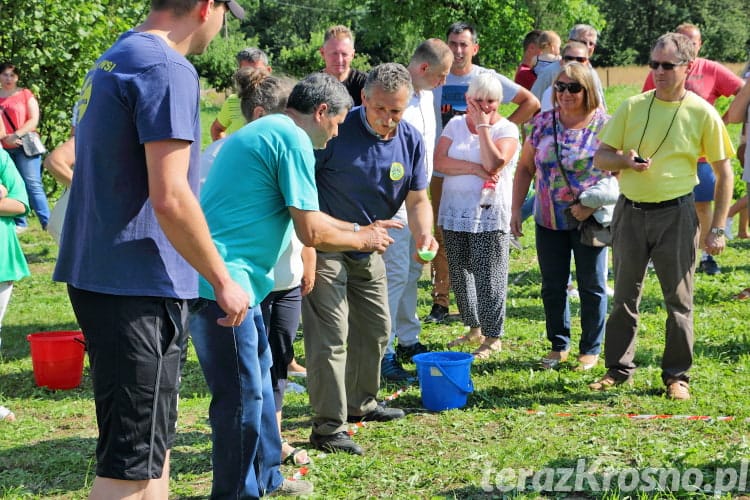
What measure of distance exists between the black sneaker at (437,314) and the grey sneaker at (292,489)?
3659 mm

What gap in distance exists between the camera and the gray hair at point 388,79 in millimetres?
4898

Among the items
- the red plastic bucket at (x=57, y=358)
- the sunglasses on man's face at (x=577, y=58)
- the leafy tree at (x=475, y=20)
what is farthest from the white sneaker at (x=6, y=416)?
the leafy tree at (x=475, y=20)

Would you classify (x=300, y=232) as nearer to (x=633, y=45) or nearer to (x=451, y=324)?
(x=451, y=324)

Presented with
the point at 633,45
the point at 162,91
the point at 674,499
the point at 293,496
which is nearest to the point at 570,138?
the point at 674,499

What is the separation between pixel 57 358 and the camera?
237 inches

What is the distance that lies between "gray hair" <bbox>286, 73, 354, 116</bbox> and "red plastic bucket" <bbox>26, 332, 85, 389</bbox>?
292 cm

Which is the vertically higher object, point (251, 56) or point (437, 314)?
point (251, 56)

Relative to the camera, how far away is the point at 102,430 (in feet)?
9.30

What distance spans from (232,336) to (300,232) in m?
0.51

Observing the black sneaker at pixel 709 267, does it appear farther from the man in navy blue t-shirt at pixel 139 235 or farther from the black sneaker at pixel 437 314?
the man in navy blue t-shirt at pixel 139 235

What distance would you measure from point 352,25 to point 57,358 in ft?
212

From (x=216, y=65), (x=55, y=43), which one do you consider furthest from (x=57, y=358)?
(x=216, y=65)

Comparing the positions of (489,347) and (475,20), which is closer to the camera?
(489,347)

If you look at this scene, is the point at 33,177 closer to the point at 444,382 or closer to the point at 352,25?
the point at 444,382
